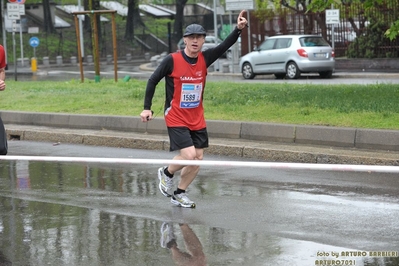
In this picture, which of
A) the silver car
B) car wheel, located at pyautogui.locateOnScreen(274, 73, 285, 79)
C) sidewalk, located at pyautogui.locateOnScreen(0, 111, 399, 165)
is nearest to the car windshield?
the silver car

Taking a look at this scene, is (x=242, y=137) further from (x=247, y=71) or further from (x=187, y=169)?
(x=247, y=71)

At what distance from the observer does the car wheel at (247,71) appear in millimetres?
32938

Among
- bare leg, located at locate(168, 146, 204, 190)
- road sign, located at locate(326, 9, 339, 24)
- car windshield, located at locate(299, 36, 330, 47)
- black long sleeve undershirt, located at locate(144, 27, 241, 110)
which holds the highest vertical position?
road sign, located at locate(326, 9, 339, 24)

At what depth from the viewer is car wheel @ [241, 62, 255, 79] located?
108ft

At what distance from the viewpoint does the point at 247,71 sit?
3325 cm

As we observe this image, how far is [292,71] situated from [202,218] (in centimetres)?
2338

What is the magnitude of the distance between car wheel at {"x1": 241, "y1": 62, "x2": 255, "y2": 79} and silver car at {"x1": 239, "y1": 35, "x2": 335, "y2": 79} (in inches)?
8.1

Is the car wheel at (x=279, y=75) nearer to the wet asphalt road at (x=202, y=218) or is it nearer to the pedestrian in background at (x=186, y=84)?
the wet asphalt road at (x=202, y=218)

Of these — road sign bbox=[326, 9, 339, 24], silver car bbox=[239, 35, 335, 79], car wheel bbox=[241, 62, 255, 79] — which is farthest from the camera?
road sign bbox=[326, 9, 339, 24]

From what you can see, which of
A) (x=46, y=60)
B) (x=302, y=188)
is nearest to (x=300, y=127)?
(x=302, y=188)

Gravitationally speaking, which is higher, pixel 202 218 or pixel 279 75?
pixel 202 218

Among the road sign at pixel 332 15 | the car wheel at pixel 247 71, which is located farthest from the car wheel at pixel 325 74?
the road sign at pixel 332 15

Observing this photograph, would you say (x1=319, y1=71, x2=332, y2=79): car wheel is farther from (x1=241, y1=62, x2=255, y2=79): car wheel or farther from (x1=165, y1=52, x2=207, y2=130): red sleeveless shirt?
(x1=165, y1=52, x2=207, y2=130): red sleeveless shirt

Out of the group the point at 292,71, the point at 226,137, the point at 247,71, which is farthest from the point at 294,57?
the point at 226,137
